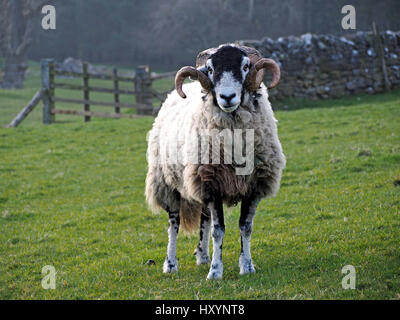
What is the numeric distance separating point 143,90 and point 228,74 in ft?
50.9

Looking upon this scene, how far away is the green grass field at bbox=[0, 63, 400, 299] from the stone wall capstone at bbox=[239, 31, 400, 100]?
4436 millimetres

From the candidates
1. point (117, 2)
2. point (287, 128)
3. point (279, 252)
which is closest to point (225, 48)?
point (279, 252)

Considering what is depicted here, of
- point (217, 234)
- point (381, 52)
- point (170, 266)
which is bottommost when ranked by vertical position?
point (170, 266)

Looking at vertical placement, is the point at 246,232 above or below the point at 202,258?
above

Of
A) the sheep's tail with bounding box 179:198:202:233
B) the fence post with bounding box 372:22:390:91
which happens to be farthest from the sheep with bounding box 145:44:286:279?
the fence post with bounding box 372:22:390:91

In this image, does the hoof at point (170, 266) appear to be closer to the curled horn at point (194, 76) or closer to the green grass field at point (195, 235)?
the green grass field at point (195, 235)

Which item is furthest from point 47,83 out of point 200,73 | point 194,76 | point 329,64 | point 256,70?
point 256,70

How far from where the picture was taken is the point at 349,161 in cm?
998

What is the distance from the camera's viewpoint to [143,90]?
2053 cm

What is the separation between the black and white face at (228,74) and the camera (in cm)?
524

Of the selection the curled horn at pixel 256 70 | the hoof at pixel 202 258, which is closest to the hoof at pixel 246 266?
the hoof at pixel 202 258

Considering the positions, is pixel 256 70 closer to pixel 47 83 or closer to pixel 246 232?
pixel 246 232

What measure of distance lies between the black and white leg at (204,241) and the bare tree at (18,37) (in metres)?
34.2

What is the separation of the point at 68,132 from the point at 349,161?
9.46 meters
